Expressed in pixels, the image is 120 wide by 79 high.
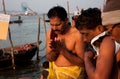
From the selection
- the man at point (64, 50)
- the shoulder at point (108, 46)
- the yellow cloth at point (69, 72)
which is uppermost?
the shoulder at point (108, 46)

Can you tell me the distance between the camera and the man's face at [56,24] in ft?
12.8

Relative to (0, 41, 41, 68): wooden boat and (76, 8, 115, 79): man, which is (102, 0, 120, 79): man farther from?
(0, 41, 41, 68): wooden boat

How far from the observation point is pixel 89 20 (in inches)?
112

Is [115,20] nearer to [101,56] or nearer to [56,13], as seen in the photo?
[101,56]

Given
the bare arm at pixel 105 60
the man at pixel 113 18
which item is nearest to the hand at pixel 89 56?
the bare arm at pixel 105 60

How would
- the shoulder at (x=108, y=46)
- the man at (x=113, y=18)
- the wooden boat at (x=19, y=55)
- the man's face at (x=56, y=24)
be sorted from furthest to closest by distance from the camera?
1. the wooden boat at (x=19, y=55)
2. the man's face at (x=56, y=24)
3. the shoulder at (x=108, y=46)
4. the man at (x=113, y=18)

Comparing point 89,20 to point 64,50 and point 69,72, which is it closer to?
point 64,50

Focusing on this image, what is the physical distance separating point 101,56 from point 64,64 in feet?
5.93

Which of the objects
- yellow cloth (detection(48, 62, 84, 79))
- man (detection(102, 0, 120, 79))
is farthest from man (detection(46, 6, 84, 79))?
man (detection(102, 0, 120, 79))

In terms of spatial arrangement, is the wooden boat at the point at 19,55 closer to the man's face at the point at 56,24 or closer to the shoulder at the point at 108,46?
the man's face at the point at 56,24

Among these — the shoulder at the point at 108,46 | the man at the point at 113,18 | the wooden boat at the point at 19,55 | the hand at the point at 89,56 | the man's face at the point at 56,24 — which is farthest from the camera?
the wooden boat at the point at 19,55

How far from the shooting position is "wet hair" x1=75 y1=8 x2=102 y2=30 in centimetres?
274

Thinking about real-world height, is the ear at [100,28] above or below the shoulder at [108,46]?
above

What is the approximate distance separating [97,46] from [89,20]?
0.36 m
